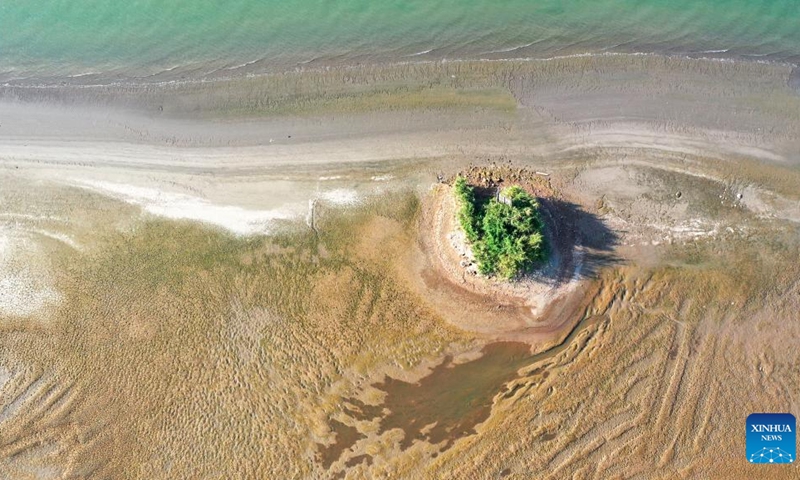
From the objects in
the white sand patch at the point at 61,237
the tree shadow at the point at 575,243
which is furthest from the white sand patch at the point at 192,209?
the tree shadow at the point at 575,243

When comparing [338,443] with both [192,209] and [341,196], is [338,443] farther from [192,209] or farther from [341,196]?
[192,209]

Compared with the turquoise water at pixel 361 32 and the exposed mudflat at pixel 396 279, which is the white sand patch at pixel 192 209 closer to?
the exposed mudflat at pixel 396 279

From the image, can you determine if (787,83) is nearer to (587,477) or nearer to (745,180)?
(745,180)

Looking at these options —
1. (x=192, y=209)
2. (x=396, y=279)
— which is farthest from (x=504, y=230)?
(x=192, y=209)

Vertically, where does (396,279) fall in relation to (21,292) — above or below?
below

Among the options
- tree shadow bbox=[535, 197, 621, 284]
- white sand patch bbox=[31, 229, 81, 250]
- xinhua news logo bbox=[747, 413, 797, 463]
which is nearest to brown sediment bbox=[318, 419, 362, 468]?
tree shadow bbox=[535, 197, 621, 284]

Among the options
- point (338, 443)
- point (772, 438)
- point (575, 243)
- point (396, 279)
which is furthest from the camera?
point (396, 279)
